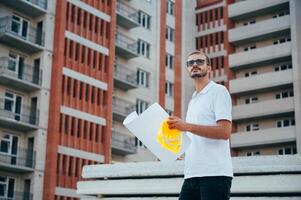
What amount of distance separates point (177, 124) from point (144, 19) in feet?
153

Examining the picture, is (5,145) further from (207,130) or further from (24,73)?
(207,130)

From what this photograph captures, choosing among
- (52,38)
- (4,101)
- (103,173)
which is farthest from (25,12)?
(103,173)

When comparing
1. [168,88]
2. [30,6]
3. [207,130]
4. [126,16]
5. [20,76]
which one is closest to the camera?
[207,130]

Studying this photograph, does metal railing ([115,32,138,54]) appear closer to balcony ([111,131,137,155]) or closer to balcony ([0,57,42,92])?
balcony ([111,131,137,155])

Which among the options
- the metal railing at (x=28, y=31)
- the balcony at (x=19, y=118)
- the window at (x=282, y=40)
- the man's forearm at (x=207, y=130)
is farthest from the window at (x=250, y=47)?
the man's forearm at (x=207, y=130)

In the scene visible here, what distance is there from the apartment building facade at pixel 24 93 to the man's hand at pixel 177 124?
31.9 m

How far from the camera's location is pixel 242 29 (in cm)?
5506

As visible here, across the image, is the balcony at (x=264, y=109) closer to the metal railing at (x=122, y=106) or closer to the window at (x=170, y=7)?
the window at (x=170, y=7)

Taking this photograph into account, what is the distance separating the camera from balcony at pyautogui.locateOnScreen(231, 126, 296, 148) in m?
48.8

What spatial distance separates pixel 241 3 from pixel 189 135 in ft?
171

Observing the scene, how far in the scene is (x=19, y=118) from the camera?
38.0 metres

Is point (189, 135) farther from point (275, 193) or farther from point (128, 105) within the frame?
point (128, 105)

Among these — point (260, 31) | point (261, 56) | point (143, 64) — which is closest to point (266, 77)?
point (261, 56)

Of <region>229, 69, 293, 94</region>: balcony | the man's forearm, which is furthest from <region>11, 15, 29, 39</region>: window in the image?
the man's forearm
